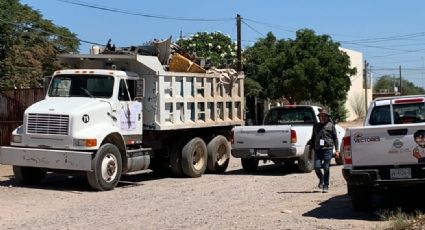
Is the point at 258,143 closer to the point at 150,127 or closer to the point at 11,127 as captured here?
the point at 150,127

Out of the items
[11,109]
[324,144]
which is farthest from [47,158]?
[11,109]

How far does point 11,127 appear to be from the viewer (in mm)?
21391

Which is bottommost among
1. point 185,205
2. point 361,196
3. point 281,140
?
point 185,205

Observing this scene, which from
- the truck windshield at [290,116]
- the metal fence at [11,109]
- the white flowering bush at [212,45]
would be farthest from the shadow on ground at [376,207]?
the white flowering bush at [212,45]

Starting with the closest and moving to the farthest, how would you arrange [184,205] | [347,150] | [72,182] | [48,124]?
[347,150] < [184,205] < [48,124] < [72,182]

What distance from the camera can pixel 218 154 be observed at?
1877cm

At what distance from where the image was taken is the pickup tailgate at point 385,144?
977 centimetres

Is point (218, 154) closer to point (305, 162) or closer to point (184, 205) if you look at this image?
point (305, 162)

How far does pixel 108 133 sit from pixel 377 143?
6644mm

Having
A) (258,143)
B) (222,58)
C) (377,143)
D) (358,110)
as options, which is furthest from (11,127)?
(358,110)

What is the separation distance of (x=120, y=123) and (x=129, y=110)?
0.46 m

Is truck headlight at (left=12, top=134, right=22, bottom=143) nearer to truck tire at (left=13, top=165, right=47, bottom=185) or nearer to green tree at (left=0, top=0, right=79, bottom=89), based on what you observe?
truck tire at (left=13, top=165, right=47, bottom=185)

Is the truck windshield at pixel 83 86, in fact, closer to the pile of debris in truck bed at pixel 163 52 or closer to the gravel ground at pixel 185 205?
the pile of debris in truck bed at pixel 163 52

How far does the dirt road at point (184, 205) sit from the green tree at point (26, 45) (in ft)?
27.3
